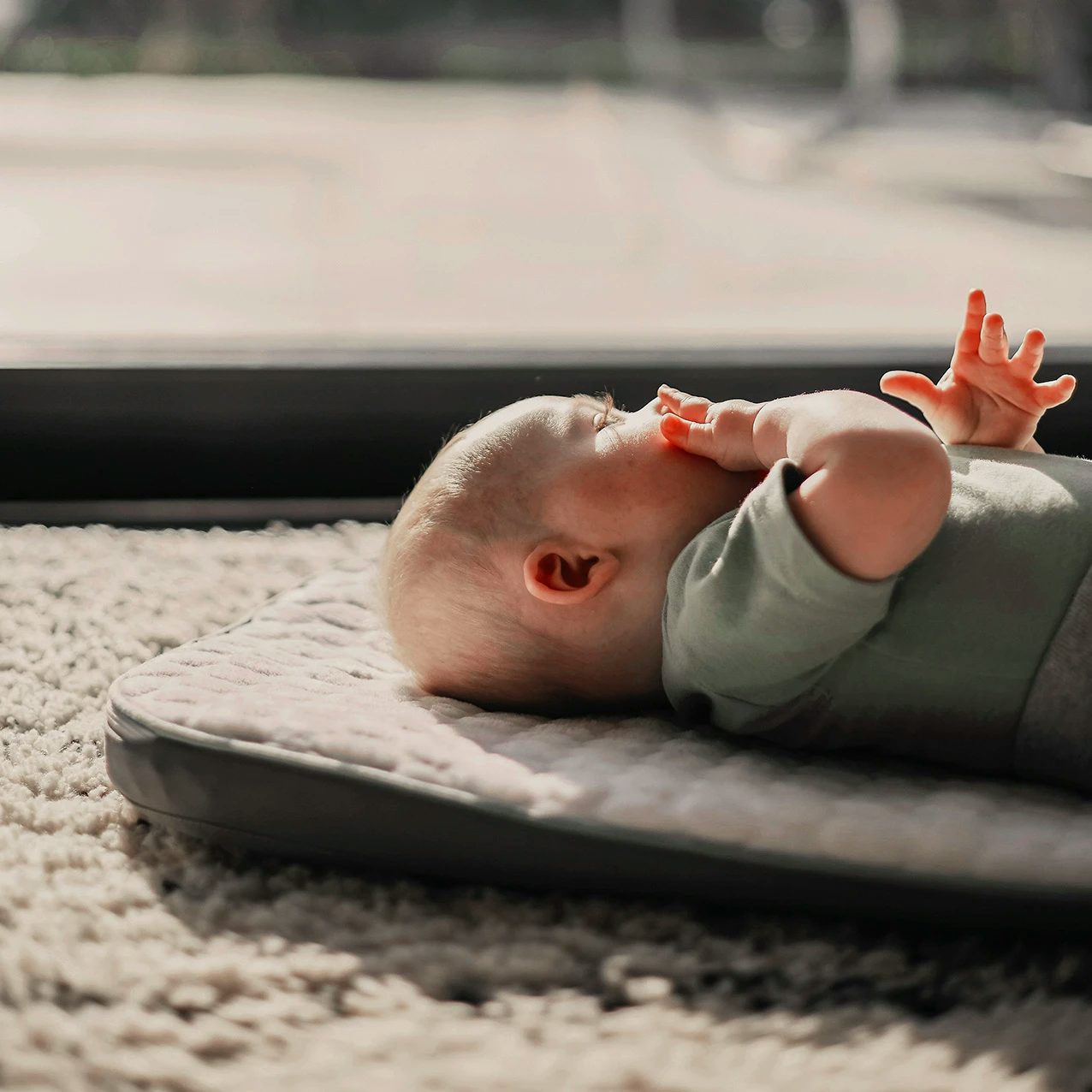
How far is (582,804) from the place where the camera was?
0.63 m

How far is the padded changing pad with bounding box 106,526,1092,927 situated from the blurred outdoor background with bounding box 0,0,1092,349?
2.71 ft

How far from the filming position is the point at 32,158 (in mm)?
1979

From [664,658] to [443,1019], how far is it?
0.82 feet

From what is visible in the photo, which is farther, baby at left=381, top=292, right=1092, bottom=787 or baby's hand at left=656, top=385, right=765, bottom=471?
baby's hand at left=656, top=385, right=765, bottom=471

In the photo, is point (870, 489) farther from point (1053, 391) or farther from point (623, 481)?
point (1053, 391)

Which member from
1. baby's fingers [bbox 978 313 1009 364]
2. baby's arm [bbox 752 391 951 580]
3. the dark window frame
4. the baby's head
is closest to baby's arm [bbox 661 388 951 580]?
baby's arm [bbox 752 391 951 580]

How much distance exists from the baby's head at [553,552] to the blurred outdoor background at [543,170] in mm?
735

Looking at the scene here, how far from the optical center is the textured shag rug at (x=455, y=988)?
52 centimetres

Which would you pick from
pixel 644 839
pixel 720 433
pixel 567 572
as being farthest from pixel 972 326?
pixel 644 839

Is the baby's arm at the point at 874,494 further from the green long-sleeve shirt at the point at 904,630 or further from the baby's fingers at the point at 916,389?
the baby's fingers at the point at 916,389

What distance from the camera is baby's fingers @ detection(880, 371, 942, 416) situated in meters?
0.86

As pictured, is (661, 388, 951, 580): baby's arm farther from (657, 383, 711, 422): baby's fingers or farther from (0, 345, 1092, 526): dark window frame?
(0, 345, 1092, 526): dark window frame

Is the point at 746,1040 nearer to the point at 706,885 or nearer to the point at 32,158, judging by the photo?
the point at 706,885

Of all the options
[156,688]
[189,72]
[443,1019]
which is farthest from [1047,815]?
[189,72]
